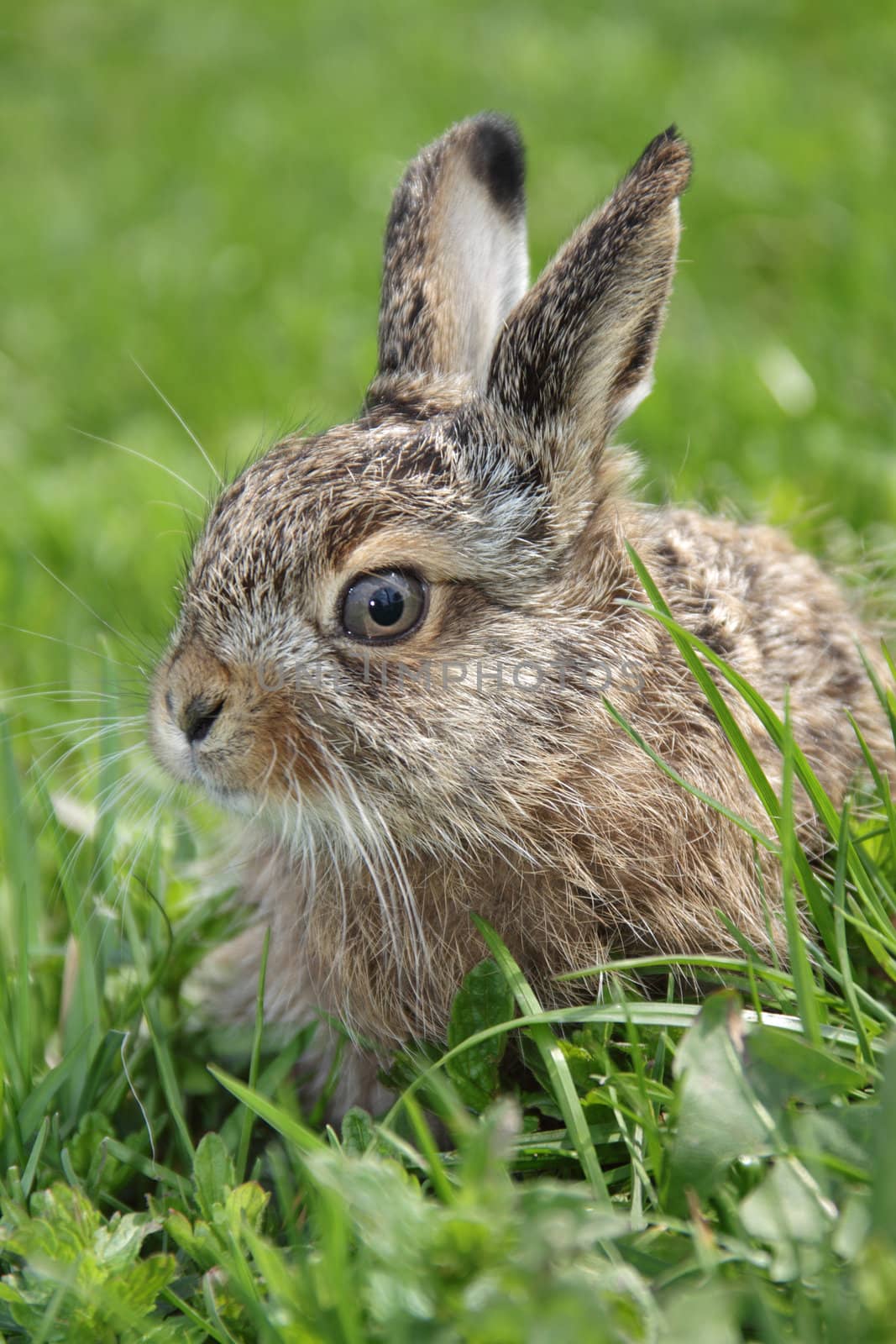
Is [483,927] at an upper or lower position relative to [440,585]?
lower

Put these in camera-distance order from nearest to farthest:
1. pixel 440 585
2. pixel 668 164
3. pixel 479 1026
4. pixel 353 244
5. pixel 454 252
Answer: pixel 479 1026 → pixel 668 164 → pixel 440 585 → pixel 454 252 → pixel 353 244

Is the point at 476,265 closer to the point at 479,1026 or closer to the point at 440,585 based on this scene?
the point at 440,585

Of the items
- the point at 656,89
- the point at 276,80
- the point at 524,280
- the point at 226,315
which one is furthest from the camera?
the point at 276,80

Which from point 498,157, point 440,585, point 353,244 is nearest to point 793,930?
point 440,585

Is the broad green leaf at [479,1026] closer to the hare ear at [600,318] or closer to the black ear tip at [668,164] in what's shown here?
the hare ear at [600,318]

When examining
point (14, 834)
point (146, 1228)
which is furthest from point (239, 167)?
point (146, 1228)

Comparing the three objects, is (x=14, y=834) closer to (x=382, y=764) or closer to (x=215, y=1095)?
(x=215, y=1095)
